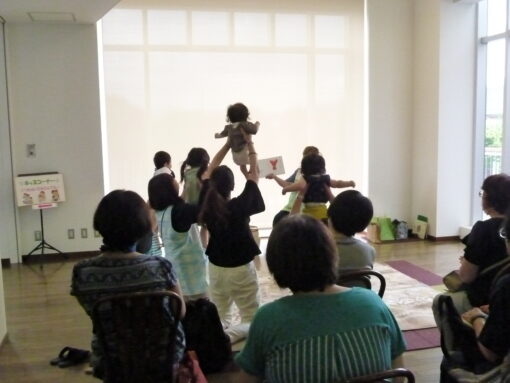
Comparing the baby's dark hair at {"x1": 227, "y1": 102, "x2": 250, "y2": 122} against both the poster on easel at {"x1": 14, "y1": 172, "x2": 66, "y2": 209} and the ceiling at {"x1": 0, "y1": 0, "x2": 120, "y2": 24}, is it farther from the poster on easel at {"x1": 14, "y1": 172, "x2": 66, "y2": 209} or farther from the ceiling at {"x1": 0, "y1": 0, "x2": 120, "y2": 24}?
the poster on easel at {"x1": 14, "y1": 172, "x2": 66, "y2": 209}

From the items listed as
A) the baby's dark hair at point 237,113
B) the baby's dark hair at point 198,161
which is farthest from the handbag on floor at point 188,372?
the baby's dark hair at point 198,161

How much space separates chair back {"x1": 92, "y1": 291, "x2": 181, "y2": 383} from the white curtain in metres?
4.37

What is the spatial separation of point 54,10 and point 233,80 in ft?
7.23

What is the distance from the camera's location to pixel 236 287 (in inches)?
119

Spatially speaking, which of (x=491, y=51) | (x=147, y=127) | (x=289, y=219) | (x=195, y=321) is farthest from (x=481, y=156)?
(x=289, y=219)

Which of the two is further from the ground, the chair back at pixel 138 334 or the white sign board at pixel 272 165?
the white sign board at pixel 272 165

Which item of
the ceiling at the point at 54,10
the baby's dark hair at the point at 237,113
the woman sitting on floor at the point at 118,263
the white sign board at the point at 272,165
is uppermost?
the ceiling at the point at 54,10

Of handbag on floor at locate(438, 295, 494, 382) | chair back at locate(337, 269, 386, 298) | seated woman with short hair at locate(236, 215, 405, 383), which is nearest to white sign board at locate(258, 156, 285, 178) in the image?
chair back at locate(337, 269, 386, 298)

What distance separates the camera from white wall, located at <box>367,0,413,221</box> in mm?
6215

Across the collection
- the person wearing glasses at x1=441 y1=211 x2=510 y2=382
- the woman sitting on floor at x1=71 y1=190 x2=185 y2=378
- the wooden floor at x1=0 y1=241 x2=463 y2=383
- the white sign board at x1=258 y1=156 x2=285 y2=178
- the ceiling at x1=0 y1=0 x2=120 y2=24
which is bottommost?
the wooden floor at x1=0 y1=241 x2=463 y2=383

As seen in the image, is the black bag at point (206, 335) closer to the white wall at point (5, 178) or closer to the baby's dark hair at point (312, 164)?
the baby's dark hair at point (312, 164)

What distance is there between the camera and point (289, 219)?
4.34 ft

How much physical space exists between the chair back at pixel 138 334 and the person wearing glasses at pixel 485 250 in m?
1.19

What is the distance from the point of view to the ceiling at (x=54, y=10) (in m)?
4.39
